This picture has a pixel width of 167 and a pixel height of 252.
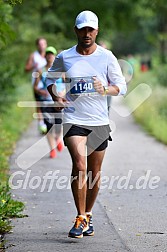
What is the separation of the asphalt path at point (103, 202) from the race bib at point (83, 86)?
1.34 metres

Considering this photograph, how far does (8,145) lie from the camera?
48.0 feet

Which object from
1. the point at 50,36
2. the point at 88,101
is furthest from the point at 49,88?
the point at 50,36

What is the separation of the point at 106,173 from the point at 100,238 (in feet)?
14.5

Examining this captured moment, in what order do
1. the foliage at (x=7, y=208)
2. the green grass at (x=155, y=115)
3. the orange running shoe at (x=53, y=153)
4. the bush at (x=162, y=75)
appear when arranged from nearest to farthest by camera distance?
1. the foliage at (x=7, y=208)
2. the orange running shoe at (x=53, y=153)
3. the green grass at (x=155, y=115)
4. the bush at (x=162, y=75)

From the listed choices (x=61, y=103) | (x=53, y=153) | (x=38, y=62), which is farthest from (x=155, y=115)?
(x=61, y=103)

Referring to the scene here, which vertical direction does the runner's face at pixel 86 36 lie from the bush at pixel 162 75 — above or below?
above

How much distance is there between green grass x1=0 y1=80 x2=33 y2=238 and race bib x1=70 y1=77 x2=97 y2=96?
1.43 m

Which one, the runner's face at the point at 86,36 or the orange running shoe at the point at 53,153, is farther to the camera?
the orange running shoe at the point at 53,153

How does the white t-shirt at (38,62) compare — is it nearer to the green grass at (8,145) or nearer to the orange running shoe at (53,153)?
the green grass at (8,145)

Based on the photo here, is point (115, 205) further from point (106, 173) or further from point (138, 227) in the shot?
point (106, 173)

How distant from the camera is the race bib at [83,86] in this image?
24.5ft

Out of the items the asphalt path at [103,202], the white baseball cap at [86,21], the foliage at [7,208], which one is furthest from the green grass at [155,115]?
the white baseball cap at [86,21]

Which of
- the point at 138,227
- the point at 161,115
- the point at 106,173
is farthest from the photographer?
the point at 161,115

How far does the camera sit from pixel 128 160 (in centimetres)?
1362
